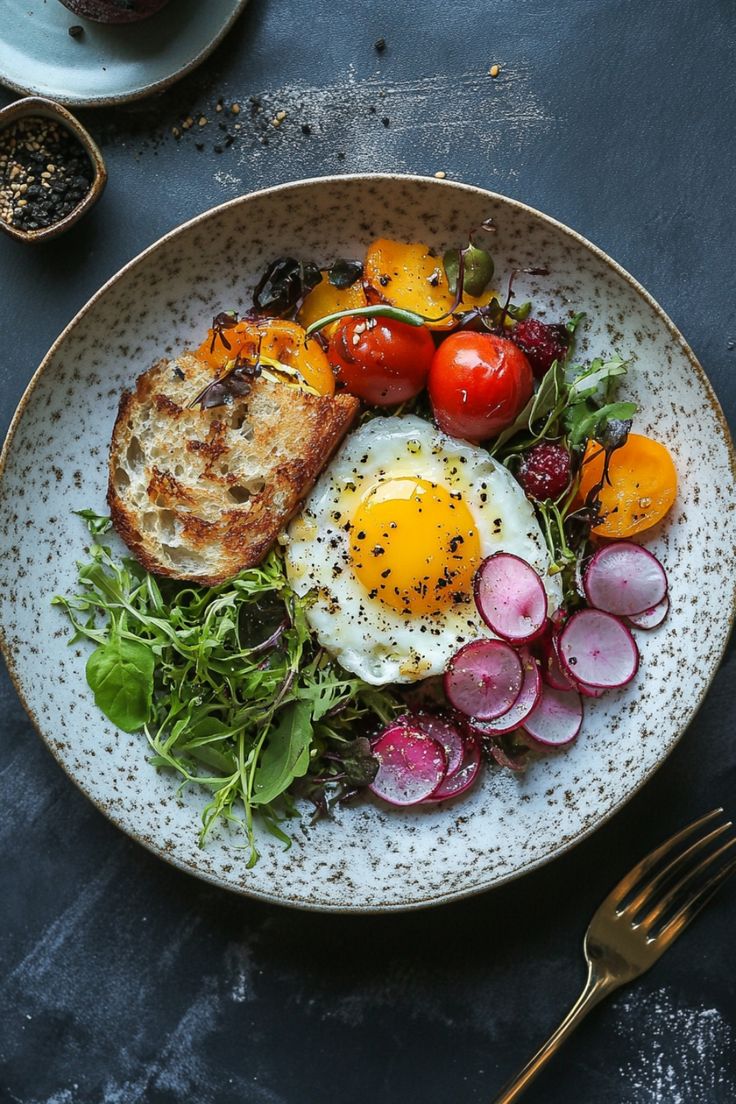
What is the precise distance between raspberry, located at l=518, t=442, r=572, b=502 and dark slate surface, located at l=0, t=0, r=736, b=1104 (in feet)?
2.14

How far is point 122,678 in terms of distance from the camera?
267 centimetres

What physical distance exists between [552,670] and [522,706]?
0.15 meters

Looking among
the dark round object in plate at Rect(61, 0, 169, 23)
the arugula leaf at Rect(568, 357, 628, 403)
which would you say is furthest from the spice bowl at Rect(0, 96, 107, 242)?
the arugula leaf at Rect(568, 357, 628, 403)

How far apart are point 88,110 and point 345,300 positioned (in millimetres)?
1114

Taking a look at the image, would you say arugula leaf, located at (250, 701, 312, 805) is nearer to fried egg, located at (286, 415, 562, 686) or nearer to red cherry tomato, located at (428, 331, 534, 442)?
fried egg, located at (286, 415, 562, 686)

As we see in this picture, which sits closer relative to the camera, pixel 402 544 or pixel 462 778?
pixel 402 544

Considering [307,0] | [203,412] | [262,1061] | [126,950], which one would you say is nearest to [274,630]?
[203,412]

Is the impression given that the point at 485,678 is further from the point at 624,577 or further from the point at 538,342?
the point at 538,342

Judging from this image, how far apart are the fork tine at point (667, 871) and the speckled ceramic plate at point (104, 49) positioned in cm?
291

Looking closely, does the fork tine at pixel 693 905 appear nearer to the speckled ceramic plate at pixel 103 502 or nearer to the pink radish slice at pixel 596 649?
the speckled ceramic plate at pixel 103 502

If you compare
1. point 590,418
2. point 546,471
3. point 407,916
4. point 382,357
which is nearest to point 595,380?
point 590,418

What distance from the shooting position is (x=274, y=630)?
2.72 m

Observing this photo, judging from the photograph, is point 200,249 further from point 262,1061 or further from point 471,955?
point 262,1061

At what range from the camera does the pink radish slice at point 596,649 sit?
2689 mm
